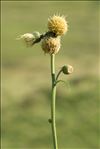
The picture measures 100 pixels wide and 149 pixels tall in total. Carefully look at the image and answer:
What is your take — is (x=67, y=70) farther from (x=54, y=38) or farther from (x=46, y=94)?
(x=46, y=94)

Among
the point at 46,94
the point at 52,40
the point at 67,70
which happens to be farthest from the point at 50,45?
the point at 46,94

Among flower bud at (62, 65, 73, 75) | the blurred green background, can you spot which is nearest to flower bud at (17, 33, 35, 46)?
flower bud at (62, 65, 73, 75)

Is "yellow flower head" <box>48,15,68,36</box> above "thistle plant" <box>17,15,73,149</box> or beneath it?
above

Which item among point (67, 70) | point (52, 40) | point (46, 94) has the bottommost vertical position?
point (46, 94)

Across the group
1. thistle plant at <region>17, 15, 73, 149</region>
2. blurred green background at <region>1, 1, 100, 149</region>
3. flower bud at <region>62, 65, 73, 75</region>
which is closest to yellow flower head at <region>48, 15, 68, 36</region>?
thistle plant at <region>17, 15, 73, 149</region>

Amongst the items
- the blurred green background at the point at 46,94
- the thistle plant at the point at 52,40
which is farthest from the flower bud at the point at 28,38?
the blurred green background at the point at 46,94

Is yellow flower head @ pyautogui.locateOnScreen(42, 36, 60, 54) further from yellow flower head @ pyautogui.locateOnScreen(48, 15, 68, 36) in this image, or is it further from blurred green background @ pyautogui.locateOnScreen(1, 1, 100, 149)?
blurred green background @ pyautogui.locateOnScreen(1, 1, 100, 149)

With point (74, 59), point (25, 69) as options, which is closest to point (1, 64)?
point (25, 69)

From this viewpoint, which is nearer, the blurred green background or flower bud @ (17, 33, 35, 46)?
flower bud @ (17, 33, 35, 46)

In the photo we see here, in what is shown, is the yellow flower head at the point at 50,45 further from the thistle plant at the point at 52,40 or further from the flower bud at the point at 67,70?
the flower bud at the point at 67,70
